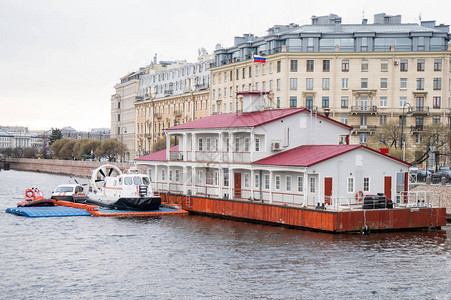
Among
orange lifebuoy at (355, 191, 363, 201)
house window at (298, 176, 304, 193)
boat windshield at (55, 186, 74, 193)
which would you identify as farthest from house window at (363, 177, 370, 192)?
boat windshield at (55, 186, 74, 193)

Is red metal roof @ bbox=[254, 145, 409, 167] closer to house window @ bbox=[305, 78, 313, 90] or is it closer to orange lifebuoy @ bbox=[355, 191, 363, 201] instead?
orange lifebuoy @ bbox=[355, 191, 363, 201]

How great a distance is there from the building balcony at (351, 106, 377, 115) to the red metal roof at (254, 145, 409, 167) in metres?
49.3

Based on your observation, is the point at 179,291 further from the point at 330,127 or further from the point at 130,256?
the point at 330,127

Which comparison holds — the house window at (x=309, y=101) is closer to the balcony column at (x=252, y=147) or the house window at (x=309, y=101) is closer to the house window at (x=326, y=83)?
the house window at (x=326, y=83)

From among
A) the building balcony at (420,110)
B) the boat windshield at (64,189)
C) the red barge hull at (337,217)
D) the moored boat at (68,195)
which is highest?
the building balcony at (420,110)

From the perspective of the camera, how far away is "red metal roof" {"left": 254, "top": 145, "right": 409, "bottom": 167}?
152 feet

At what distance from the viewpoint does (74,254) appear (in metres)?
37.9

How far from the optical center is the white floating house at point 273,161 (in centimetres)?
4678

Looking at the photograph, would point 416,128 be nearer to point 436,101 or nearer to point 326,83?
point 436,101

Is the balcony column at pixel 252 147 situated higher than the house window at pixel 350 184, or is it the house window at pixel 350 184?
the balcony column at pixel 252 147

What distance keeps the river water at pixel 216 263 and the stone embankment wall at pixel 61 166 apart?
8153 cm

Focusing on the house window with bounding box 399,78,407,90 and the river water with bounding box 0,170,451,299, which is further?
the house window with bounding box 399,78,407,90

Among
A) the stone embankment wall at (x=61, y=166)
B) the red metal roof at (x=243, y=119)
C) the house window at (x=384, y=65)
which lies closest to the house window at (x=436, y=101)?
the house window at (x=384, y=65)

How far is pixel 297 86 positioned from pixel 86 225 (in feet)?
194
